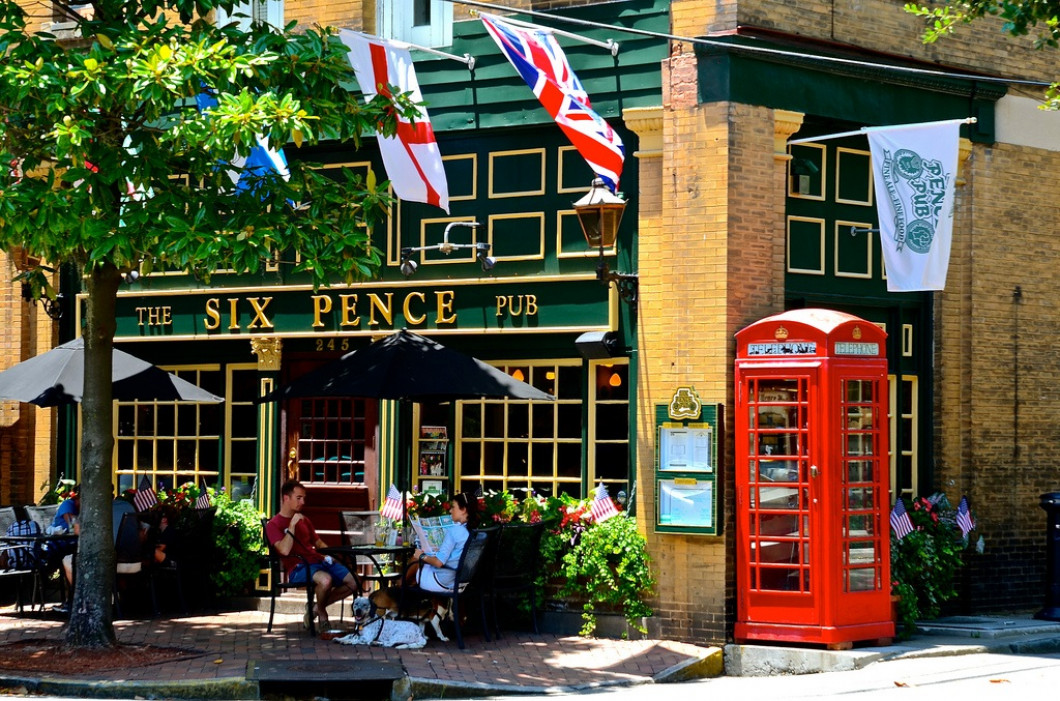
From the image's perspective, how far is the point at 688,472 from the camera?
14.1 m

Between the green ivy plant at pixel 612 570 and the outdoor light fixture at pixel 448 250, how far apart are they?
9.59 feet

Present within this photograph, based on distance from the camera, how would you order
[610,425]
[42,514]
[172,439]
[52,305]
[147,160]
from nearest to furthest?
[147,160]
[610,425]
[42,514]
[172,439]
[52,305]

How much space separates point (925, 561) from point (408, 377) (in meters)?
5.16

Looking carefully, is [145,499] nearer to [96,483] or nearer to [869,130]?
[96,483]

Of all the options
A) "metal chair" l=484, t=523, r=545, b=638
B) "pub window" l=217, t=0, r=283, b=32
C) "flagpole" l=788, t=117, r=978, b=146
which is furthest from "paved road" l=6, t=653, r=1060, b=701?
"pub window" l=217, t=0, r=283, b=32

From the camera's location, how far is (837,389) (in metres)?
13.5

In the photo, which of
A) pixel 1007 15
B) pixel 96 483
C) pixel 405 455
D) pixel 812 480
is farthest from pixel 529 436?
pixel 1007 15

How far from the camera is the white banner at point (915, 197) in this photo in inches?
565

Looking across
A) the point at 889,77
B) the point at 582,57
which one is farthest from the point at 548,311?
the point at 889,77

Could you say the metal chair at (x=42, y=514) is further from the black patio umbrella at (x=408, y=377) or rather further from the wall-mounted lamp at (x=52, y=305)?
the black patio umbrella at (x=408, y=377)

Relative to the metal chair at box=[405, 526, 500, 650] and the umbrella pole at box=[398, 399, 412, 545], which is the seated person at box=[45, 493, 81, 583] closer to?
the umbrella pole at box=[398, 399, 412, 545]

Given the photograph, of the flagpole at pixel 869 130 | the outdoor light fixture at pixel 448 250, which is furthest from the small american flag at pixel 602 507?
the flagpole at pixel 869 130

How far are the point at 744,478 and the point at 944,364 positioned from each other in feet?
10.8

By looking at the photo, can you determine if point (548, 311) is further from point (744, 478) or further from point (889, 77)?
point (889, 77)
